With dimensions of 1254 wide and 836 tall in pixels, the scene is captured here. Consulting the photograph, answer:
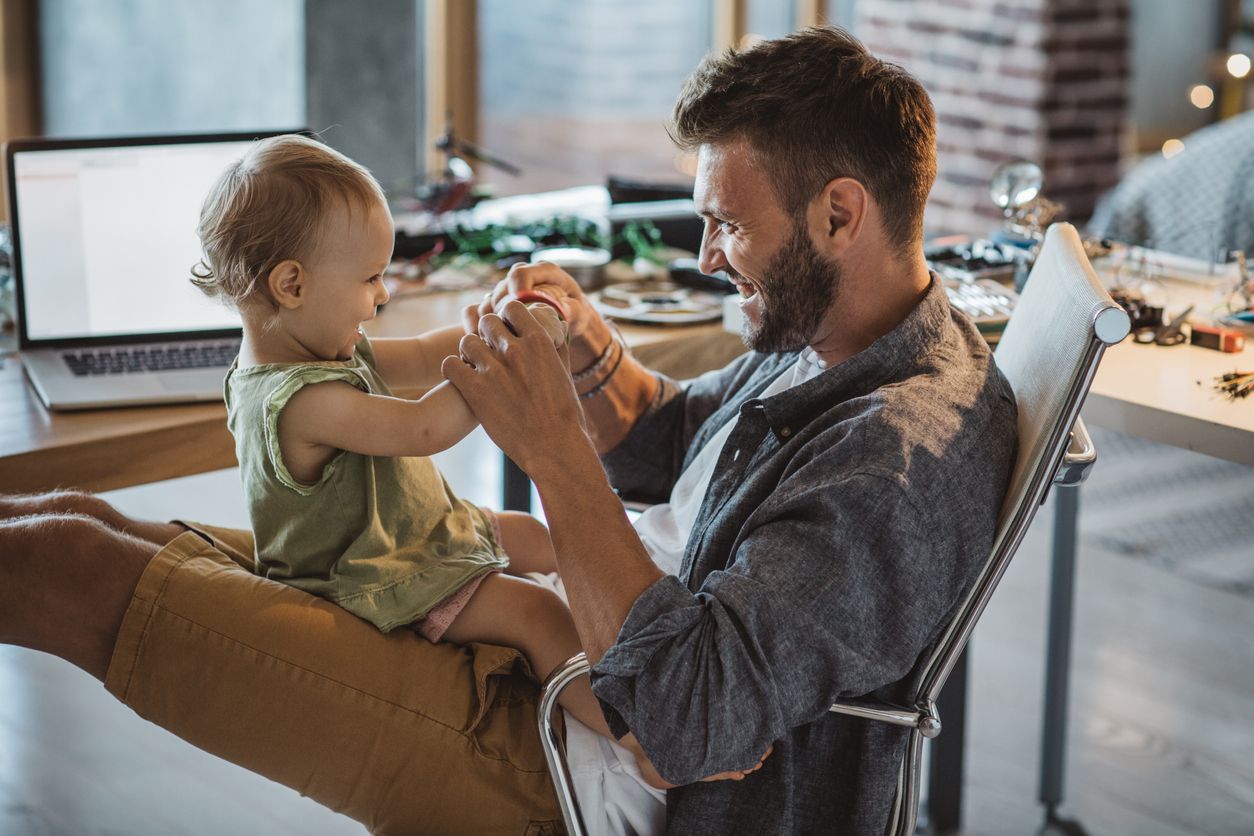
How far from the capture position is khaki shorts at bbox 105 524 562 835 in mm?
1412

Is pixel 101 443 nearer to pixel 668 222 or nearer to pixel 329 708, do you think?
pixel 329 708

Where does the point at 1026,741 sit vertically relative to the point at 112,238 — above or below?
below

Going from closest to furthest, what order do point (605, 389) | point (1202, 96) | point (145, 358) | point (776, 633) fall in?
1. point (776, 633)
2. point (605, 389)
3. point (145, 358)
4. point (1202, 96)

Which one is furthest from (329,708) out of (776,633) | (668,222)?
(668,222)

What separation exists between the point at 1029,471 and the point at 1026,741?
149 centimetres

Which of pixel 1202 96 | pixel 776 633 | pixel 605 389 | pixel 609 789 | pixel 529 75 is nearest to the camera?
pixel 776 633

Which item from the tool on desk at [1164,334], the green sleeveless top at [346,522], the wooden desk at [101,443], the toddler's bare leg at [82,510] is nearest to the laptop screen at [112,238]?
the wooden desk at [101,443]

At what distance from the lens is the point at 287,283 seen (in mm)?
1438

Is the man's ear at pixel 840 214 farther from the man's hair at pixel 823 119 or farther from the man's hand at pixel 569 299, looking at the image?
the man's hand at pixel 569 299

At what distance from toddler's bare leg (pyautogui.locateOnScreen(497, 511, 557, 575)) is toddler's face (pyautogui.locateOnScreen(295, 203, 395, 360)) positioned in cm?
35

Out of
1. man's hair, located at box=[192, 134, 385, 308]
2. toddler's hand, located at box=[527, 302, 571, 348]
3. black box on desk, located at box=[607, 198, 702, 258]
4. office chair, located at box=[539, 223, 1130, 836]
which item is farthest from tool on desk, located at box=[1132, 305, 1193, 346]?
man's hair, located at box=[192, 134, 385, 308]

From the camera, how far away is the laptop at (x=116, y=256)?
6.57 ft

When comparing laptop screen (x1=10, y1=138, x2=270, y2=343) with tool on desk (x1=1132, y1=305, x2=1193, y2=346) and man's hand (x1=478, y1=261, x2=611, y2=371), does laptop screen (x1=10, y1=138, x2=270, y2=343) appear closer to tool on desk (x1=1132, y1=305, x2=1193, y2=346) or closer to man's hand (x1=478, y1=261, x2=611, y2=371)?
man's hand (x1=478, y1=261, x2=611, y2=371)

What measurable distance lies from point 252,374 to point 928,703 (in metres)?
0.78
